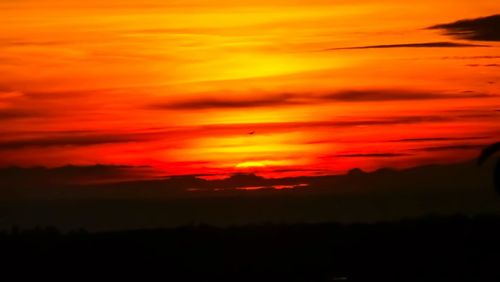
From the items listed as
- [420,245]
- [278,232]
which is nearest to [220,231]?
[278,232]

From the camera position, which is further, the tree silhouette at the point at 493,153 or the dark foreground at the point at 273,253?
the tree silhouette at the point at 493,153

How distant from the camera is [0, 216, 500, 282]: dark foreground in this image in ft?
100

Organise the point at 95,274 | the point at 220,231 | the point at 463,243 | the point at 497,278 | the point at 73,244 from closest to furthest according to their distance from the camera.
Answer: the point at 497,278
the point at 95,274
the point at 463,243
the point at 73,244
the point at 220,231

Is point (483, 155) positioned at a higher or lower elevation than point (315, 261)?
higher

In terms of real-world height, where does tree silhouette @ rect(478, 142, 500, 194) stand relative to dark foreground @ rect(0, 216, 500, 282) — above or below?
above

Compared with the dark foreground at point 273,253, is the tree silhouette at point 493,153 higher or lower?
higher

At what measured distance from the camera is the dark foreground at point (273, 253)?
30.6 metres

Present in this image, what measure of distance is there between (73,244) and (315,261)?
7162 millimetres

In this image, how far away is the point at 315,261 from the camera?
32719mm

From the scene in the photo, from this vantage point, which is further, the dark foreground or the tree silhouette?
the tree silhouette

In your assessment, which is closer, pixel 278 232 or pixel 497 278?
pixel 497 278

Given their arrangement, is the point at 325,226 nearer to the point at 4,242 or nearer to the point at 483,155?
the point at 483,155

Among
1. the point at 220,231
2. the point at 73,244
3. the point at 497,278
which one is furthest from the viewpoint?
the point at 220,231

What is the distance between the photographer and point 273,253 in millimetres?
34375
